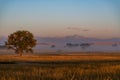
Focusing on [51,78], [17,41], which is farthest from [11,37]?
[51,78]

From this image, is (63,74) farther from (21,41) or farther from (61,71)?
(21,41)

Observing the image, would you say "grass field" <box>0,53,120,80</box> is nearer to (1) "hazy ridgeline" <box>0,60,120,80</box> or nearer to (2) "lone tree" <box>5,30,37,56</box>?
(1) "hazy ridgeline" <box>0,60,120,80</box>

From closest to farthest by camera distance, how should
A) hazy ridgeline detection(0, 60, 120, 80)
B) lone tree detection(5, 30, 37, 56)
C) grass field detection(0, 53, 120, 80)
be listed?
hazy ridgeline detection(0, 60, 120, 80) → grass field detection(0, 53, 120, 80) → lone tree detection(5, 30, 37, 56)

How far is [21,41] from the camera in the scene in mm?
126312

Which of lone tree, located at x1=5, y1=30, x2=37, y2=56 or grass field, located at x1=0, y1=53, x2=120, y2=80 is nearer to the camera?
grass field, located at x1=0, y1=53, x2=120, y2=80

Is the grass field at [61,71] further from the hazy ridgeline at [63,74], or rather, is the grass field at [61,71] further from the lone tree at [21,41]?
the lone tree at [21,41]

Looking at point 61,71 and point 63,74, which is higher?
point 61,71

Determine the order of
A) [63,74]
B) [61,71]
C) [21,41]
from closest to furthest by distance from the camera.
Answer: [63,74], [61,71], [21,41]

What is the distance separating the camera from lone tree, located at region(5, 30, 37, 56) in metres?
126

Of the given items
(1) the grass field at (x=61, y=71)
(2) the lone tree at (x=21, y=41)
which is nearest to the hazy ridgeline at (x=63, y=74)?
(1) the grass field at (x=61, y=71)

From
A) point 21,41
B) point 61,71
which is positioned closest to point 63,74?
point 61,71

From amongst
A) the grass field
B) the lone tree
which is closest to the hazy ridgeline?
the grass field

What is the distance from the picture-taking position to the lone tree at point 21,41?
412ft

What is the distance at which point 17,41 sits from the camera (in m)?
126
